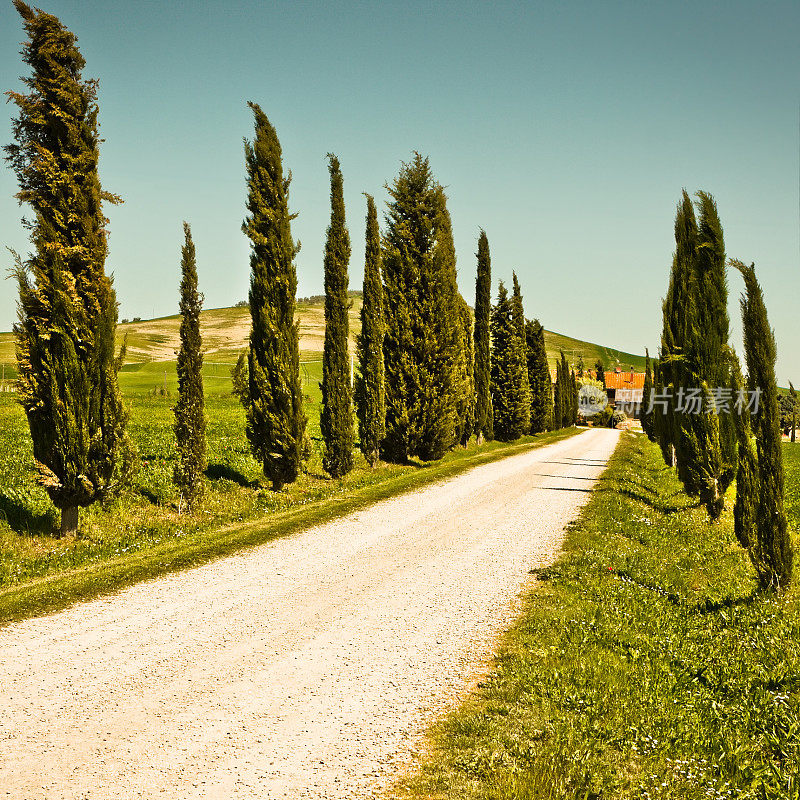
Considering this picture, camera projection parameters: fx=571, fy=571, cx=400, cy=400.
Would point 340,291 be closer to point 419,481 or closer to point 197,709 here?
point 419,481

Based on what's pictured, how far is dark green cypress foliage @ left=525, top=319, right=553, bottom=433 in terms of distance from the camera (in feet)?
157

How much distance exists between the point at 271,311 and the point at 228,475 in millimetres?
4912

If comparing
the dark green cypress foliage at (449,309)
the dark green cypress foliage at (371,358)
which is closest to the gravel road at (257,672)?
the dark green cypress foliage at (371,358)

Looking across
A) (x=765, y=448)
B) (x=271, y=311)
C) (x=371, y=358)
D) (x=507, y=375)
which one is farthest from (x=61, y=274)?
(x=507, y=375)

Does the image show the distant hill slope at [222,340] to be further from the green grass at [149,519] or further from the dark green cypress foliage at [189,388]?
the dark green cypress foliage at [189,388]

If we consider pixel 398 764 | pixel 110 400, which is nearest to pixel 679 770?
pixel 398 764

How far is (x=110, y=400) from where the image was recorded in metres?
10.2

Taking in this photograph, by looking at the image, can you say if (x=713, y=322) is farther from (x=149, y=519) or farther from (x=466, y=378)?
(x=466, y=378)

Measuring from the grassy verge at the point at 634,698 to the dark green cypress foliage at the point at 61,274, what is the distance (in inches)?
312

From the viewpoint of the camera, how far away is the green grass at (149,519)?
8039 mm

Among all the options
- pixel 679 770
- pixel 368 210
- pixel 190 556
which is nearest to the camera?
pixel 679 770

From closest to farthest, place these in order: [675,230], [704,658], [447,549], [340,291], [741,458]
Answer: [704,658]
[741,458]
[447,549]
[675,230]
[340,291]

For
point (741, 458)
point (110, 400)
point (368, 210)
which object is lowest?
point (741, 458)

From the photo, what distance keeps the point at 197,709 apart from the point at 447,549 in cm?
590
